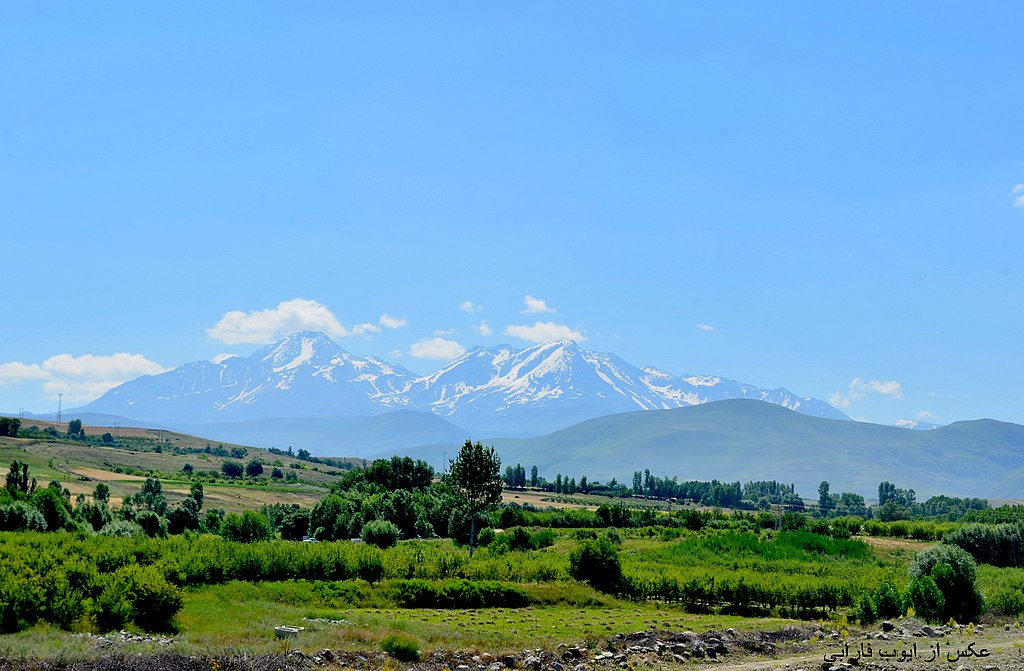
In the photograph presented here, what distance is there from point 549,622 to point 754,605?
65.3ft

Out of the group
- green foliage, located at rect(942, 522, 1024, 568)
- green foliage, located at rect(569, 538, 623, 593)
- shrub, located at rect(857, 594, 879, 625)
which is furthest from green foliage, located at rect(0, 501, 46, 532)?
green foliage, located at rect(942, 522, 1024, 568)

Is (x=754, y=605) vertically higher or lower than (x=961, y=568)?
lower

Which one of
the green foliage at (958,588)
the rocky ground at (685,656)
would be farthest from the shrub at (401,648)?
the green foliage at (958,588)

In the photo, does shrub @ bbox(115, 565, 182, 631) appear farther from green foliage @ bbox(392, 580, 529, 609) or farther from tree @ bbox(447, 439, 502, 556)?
tree @ bbox(447, 439, 502, 556)

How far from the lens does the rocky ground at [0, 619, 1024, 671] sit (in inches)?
1232

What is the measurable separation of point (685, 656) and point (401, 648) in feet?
39.6

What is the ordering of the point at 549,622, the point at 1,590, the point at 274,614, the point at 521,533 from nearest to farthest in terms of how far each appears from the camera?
the point at 1,590 → the point at 274,614 → the point at 549,622 → the point at 521,533

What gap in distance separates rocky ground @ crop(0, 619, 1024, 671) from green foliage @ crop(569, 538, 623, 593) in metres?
20.5

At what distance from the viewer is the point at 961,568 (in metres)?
55.0

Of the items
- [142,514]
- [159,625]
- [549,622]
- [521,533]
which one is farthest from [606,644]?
[142,514]

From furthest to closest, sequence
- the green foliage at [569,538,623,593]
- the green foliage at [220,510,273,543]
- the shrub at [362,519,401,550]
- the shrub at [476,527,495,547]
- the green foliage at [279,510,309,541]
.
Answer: the green foliage at [279,510,309,541], the shrub at [476,527,495,547], the green foliage at [220,510,273,543], the shrub at [362,519,401,550], the green foliage at [569,538,623,593]

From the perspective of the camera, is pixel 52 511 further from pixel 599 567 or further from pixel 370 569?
pixel 599 567

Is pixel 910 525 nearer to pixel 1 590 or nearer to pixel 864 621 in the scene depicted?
pixel 864 621

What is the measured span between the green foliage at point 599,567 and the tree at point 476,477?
82.0 feet
